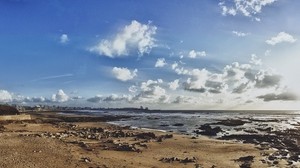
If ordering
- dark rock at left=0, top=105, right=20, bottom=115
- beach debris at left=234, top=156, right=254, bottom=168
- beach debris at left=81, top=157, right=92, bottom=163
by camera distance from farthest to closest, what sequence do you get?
dark rock at left=0, top=105, right=20, bottom=115 → beach debris at left=234, top=156, right=254, bottom=168 → beach debris at left=81, top=157, right=92, bottom=163

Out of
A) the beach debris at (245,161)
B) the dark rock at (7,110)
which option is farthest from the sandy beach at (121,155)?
the dark rock at (7,110)

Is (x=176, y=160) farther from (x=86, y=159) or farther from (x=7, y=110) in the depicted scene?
(x=7, y=110)

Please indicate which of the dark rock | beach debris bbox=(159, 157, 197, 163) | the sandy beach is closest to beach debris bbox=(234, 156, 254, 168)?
the sandy beach

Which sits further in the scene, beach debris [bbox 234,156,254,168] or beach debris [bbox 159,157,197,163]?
beach debris [bbox 159,157,197,163]

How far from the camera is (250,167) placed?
2905cm

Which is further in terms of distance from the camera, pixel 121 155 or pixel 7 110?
pixel 7 110

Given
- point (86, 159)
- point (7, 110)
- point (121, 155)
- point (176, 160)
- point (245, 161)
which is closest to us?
point (86, 159)

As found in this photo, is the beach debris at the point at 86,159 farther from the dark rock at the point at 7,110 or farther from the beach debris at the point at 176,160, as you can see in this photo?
the dark rock at the point at 7,110

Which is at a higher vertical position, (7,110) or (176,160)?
(7,110)

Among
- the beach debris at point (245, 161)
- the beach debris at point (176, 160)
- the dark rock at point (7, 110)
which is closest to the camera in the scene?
the beach debris at point (245, 161)

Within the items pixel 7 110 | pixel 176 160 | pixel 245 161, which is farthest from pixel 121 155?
pixel 7 110

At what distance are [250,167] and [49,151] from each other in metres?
17.0

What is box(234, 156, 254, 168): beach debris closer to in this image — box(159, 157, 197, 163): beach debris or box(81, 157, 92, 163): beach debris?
box(159, 157, 197, 163): beach debris

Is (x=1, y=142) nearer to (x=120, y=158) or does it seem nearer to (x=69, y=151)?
(x=69, y=151)
